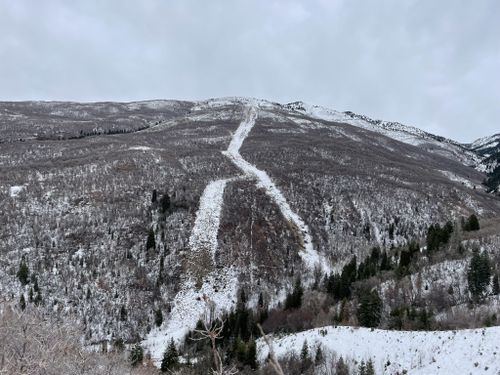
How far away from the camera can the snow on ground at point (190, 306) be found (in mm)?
29384

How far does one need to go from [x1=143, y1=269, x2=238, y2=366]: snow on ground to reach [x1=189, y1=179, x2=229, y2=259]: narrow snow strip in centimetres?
364

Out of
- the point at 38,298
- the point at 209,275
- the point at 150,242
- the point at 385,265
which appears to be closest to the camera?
the point at 38,298

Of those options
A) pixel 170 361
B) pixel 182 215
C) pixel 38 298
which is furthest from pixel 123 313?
pixel 182 215

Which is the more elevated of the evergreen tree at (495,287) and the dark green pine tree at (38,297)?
the evergreen tree at (495,287)

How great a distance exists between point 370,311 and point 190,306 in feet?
46.0

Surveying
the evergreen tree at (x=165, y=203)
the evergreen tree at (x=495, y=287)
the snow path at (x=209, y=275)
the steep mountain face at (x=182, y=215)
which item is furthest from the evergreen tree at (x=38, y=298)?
the evergreen tree at (x=495, y=287)

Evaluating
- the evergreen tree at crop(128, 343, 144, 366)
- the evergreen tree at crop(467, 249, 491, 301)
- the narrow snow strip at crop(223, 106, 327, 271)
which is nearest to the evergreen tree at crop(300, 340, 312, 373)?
the evergreen tree at crop(128, 343, 144, 366)

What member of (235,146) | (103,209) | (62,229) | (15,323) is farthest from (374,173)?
(15,323)

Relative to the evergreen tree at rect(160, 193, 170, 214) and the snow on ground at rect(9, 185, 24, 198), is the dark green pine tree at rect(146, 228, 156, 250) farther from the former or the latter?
the snow on ground at rect(9, 185, 24, 198)

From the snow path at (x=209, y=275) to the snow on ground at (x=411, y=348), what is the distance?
6.89 meters

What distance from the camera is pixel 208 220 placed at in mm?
44188

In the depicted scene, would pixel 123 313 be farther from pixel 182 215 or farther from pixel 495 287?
pixel 495 287

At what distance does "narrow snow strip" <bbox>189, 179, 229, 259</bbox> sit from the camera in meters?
40.2

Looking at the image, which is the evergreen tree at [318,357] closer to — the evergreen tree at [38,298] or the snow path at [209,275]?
the snow path at [209,275]
